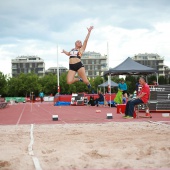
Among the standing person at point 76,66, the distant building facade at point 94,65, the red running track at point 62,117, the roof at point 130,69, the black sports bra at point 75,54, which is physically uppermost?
the distant building facade at point 94,65

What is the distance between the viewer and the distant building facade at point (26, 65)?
136625mm

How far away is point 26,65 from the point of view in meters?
137

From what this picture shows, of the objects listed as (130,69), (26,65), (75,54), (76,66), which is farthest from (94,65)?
(76,66)

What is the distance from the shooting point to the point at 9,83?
271 feet

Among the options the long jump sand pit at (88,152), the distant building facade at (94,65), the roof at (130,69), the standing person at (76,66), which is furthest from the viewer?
the distant building facade at (94,65)

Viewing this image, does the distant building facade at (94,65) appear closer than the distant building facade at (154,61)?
Yes

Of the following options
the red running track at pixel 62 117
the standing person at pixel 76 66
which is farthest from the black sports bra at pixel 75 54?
the red running track at pixel 62 117

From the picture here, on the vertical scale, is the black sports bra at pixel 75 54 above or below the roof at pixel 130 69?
below

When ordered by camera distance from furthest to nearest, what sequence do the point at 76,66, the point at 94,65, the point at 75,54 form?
1. the point at 94,65
2. the point at 75,54
3. the point at 76,66

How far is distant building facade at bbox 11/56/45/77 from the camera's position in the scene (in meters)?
137

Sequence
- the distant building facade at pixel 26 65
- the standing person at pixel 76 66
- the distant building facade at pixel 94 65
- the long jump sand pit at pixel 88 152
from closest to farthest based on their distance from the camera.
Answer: the long jump sand pit at pixel 88 152
the standing person at pixel 76 66
the distant building facade at pixel 26 65
the distant building facade at pixel 94 65

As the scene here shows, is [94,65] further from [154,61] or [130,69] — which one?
[130,69]

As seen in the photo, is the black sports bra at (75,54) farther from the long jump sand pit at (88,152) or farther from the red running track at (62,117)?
the red running track at (62,117)

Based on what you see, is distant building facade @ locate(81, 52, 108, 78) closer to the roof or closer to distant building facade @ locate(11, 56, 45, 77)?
distant building facade @ locate(11, 56, 45, 77)
